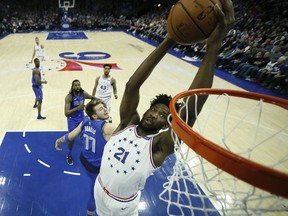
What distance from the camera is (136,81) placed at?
1879 mm

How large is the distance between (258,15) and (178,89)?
430 inches

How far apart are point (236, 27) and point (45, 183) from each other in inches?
582

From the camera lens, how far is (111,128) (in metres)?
2.91

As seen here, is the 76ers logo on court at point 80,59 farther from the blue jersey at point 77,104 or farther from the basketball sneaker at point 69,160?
the basketball sneaker at point 69,160

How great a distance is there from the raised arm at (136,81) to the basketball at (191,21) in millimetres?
100

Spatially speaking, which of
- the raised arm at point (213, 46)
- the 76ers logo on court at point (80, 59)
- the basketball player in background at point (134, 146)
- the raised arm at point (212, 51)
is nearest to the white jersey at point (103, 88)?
the basketball player in background at point (134, 146)

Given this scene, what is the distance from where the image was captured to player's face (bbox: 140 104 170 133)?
1834 millimetres

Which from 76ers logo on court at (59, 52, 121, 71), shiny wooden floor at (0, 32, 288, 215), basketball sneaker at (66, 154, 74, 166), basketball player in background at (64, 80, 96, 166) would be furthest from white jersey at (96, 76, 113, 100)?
76ers logo on court at (59, 52, 121, 71)

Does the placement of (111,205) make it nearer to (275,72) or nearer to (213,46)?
(213,46)

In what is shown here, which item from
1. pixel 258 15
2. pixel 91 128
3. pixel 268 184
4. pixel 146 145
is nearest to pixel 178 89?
pixel 91 128

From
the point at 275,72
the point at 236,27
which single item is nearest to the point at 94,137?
the point at 275,72

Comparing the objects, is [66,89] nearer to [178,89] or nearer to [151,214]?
[178,89]

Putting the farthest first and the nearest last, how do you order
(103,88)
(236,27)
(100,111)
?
(236,27) < (103,88) < (100,111)

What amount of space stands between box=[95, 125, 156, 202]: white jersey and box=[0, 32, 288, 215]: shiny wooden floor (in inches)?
151
